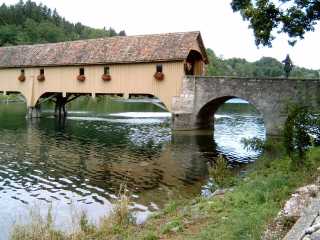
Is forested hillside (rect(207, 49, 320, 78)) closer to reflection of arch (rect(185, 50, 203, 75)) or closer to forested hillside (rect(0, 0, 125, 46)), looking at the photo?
forested hillside (rect(0, 0, 125, 46))

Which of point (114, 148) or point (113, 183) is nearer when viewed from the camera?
point (113, 183)

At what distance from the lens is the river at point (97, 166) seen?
459 inches

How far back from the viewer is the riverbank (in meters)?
6.50

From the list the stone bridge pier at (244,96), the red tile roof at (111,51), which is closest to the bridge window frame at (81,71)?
the red tile roof at (111,51)

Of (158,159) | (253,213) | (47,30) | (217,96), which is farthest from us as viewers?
(47,30)

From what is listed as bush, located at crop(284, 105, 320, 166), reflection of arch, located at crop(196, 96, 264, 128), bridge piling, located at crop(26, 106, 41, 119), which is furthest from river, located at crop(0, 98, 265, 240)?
bridge piling, located at crop(26, 106, 41, 119)

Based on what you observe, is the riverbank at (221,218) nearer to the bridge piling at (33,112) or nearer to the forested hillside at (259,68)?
the bridge piling at (33,112)

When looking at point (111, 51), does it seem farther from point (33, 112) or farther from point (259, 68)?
point (259, 68)

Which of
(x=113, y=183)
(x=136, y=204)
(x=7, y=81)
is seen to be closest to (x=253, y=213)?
(x=136, y=204)

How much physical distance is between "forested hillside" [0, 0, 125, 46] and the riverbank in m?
78.3

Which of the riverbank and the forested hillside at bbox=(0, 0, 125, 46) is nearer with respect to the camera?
the riverbank

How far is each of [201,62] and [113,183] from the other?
1804 cm

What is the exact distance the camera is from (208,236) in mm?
6496

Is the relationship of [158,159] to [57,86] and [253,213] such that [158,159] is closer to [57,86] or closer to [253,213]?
[253,213]
